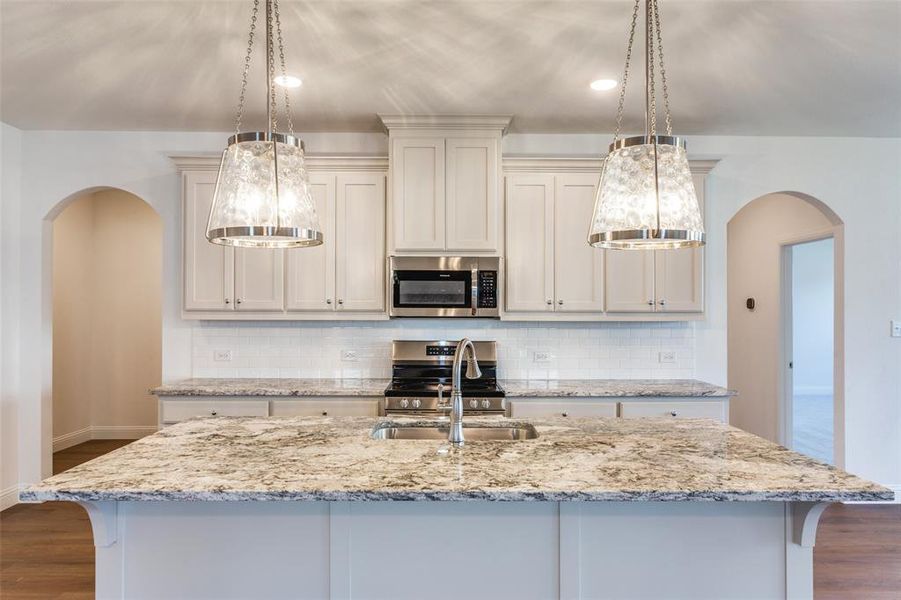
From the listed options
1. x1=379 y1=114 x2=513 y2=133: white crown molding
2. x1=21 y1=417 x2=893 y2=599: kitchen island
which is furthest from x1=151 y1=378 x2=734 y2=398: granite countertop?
x1=21 y1=417 x2=893 y2=599: kitchen island

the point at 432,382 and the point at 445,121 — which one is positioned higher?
the point at 445,121

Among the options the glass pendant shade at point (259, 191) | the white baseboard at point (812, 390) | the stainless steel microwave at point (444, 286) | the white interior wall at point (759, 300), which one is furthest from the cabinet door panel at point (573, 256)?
the white baseboard at point (812, 390)

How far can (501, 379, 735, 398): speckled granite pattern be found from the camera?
3676 mm

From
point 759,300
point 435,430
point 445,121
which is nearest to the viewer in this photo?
point 435,430

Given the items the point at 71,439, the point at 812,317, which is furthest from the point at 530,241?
the point at 812,317

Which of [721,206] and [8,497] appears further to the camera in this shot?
[721,206]

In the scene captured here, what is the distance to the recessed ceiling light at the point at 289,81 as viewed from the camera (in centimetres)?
321

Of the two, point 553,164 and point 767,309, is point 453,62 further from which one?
point 767,309

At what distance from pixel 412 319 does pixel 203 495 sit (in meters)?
2.84

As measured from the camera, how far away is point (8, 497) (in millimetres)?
4000

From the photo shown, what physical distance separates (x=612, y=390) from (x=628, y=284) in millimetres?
768

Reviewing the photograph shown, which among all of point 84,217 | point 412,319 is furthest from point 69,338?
point 412,319

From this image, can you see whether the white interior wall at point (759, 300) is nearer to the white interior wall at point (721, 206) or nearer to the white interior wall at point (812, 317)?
the white interior wall at point (721, 206)

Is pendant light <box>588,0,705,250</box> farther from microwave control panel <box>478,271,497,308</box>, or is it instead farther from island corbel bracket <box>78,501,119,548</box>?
microwave control panel <box>478,271,497,308</box>
